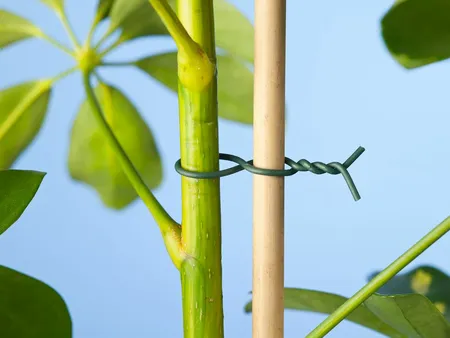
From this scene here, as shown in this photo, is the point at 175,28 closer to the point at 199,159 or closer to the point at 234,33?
the point at 199,159

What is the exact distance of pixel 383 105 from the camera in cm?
90

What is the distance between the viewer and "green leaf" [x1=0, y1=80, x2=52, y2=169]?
2.30 feet

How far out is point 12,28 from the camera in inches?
26.5

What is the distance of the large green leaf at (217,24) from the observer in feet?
2.19

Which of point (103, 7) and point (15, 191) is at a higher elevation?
point (103, 7)

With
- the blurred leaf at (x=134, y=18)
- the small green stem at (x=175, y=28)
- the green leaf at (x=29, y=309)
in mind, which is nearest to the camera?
the small green stem at (x=175, y=28)

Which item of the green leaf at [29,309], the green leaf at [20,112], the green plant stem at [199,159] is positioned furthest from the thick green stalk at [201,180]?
the green leaf at [20,112]

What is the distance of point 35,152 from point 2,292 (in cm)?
52

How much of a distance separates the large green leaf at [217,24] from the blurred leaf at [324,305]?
0.34 metres

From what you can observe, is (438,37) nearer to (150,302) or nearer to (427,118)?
(427,118)

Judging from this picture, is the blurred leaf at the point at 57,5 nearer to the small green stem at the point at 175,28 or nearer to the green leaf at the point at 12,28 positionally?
the green leaf at the point at 12,28

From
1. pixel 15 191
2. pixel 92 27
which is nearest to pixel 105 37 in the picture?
pixel 92 27

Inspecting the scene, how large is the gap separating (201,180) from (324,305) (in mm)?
152

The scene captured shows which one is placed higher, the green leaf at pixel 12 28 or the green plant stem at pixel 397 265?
the green leaf at pixel 12 28
